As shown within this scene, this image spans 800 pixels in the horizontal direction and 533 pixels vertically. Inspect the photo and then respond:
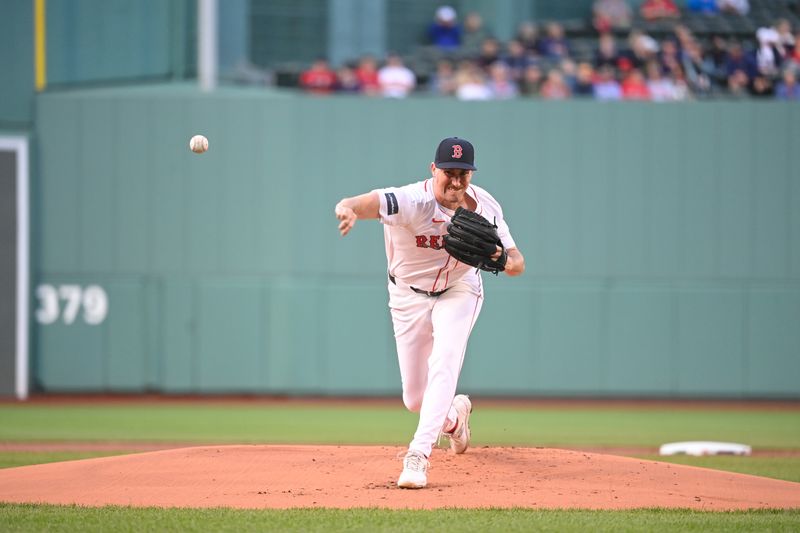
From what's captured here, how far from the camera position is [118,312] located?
42.9ft

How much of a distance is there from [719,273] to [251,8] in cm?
949

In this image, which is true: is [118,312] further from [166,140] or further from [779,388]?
[779,388]

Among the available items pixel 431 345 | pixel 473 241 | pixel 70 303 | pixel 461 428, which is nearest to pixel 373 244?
pixel 70 303

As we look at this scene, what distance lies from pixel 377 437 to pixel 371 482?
3757 millimetres

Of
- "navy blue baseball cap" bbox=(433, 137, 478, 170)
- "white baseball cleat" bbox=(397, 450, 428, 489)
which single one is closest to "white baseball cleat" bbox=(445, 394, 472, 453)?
"white baseball cleat" bbox=(397, 450, 428, 489)

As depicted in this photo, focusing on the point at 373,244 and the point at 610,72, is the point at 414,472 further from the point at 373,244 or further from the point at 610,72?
the point at 610,72

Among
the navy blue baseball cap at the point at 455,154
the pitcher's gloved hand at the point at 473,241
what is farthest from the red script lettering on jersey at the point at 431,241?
the navy blue baseball cap at the point at 455,154

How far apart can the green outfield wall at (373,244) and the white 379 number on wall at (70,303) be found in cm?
2

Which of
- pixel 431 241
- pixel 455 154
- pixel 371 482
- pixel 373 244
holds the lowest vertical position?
pixel 371 482

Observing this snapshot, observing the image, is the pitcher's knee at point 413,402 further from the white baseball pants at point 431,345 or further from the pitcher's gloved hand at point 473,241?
the pitcher's gloved hand at point 473,241

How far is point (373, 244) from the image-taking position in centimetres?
1323

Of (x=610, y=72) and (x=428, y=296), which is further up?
(x=610, y=72)

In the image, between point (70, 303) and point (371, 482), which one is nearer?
point (371, 482)

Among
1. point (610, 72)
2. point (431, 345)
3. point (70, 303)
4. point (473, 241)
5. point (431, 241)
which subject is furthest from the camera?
point (610, 72)
